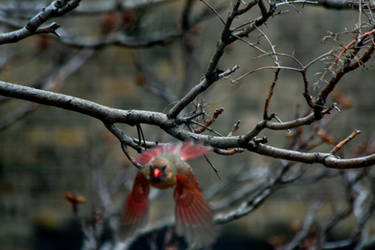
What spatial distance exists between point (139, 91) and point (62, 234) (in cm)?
197

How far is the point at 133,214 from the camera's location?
1978mm

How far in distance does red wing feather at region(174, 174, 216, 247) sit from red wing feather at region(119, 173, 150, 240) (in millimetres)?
151

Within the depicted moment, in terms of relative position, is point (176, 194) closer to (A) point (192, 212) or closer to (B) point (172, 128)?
(A) point (192, 212)

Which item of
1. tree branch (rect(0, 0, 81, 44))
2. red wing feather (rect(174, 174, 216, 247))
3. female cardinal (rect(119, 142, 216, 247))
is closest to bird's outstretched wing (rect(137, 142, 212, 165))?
female cardinal (rect(119, 142, 216, 247))

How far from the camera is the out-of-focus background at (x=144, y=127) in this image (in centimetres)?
520

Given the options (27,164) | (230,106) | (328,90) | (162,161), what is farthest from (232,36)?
(27,164)

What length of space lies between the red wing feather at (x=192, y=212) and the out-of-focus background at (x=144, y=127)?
305 cm

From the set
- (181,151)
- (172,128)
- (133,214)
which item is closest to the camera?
(181,151)

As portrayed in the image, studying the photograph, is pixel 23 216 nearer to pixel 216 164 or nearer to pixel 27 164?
pixel 27 164

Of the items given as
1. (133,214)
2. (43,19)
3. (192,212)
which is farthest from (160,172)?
(43,19)

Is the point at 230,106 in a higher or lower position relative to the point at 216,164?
higher

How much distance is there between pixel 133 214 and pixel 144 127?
133 inches

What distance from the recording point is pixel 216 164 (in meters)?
5.31

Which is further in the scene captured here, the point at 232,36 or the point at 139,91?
the point at 139,91
